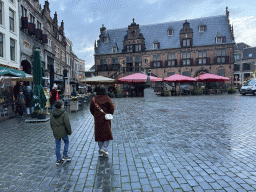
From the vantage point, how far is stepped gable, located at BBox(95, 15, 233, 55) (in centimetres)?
3369

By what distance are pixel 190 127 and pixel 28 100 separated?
8628mm

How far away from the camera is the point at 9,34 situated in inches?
637

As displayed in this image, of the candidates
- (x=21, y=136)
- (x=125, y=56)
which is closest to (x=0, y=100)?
(x=21, y=136)

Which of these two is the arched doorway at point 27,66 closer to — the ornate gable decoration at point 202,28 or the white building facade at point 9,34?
the white building facade at point 9,34

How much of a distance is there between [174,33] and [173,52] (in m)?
4.27

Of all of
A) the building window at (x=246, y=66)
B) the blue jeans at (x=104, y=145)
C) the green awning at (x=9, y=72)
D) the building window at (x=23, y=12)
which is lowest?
the blue jeans at (x=104, y=145)

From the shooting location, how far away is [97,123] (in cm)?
408

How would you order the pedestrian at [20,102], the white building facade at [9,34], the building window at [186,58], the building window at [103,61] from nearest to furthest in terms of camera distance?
1. the pedestrian at [20,102]
2. the white building facade at [9,34]
3. the building window at [186,58]
4. the building window at [103,61]

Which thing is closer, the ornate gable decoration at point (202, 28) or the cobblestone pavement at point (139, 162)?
the cobblestone pavement at point (139, 162)

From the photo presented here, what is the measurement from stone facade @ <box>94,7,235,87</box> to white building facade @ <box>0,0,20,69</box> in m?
16.3

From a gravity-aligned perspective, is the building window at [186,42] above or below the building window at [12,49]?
above

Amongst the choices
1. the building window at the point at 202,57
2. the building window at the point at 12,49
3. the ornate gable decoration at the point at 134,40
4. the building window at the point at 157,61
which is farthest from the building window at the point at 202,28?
the building window at the point at 12,49

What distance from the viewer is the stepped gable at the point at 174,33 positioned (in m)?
33.7

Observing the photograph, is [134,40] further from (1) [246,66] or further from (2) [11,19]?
(1) [246,66]
